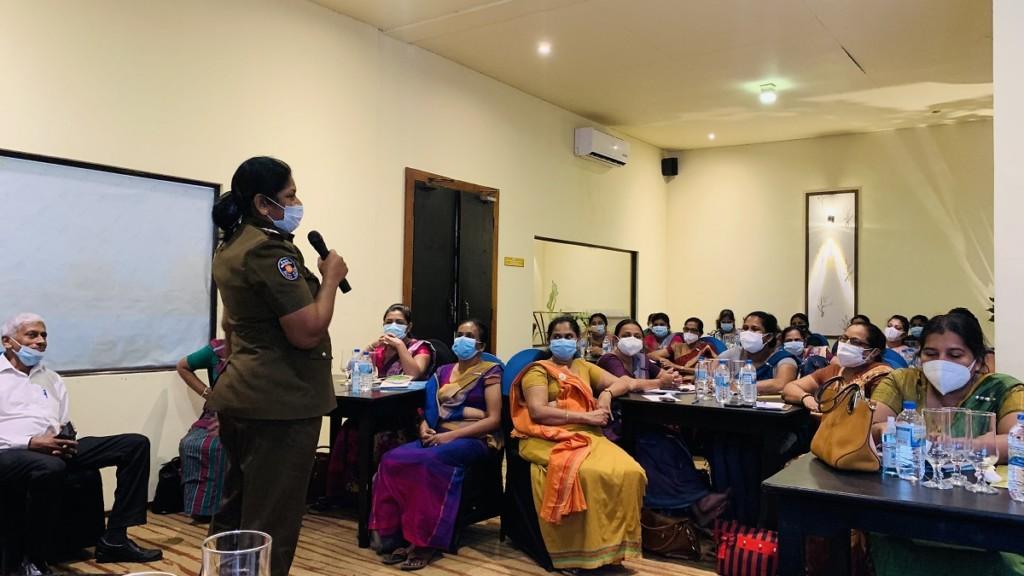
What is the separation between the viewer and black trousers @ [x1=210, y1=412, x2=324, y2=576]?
1.77m

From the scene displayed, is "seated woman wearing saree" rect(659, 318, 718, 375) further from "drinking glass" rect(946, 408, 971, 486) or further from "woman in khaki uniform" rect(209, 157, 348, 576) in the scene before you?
"woman in khaki uniform" rect(209, 157, 348, 576)

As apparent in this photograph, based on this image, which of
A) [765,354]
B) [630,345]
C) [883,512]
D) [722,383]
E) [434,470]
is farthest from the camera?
[765,354]

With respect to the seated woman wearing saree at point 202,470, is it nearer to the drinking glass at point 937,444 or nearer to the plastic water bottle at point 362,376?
the plastic water bottle at point 362,376

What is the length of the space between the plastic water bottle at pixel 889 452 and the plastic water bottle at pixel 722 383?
158 centimetres

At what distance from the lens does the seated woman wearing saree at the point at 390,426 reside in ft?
12.6

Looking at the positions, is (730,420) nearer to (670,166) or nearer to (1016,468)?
(1016,468)

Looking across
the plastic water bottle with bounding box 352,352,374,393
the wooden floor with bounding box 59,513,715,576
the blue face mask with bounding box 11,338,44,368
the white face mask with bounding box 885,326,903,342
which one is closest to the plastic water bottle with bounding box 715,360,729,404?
Answer: the wooden floor with bounding box 59,513,715,576

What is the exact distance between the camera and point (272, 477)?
1.77 metres

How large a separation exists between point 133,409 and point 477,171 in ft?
10.8

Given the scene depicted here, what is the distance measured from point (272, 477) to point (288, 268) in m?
0.51

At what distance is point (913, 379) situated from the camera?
232cm

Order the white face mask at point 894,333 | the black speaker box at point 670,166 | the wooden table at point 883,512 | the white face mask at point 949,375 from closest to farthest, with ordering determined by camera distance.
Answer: the wooden table at point 883,512 < the white face mask at point 949,375 < the white face mask at point 894,333 < the black speaker box at point 670,166

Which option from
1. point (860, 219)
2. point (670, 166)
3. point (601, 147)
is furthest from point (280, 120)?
point (860, 219)

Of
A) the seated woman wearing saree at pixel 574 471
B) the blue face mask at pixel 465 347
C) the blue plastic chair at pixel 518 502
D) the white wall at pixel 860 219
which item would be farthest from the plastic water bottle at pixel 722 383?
the white wall at pixel 860 219
